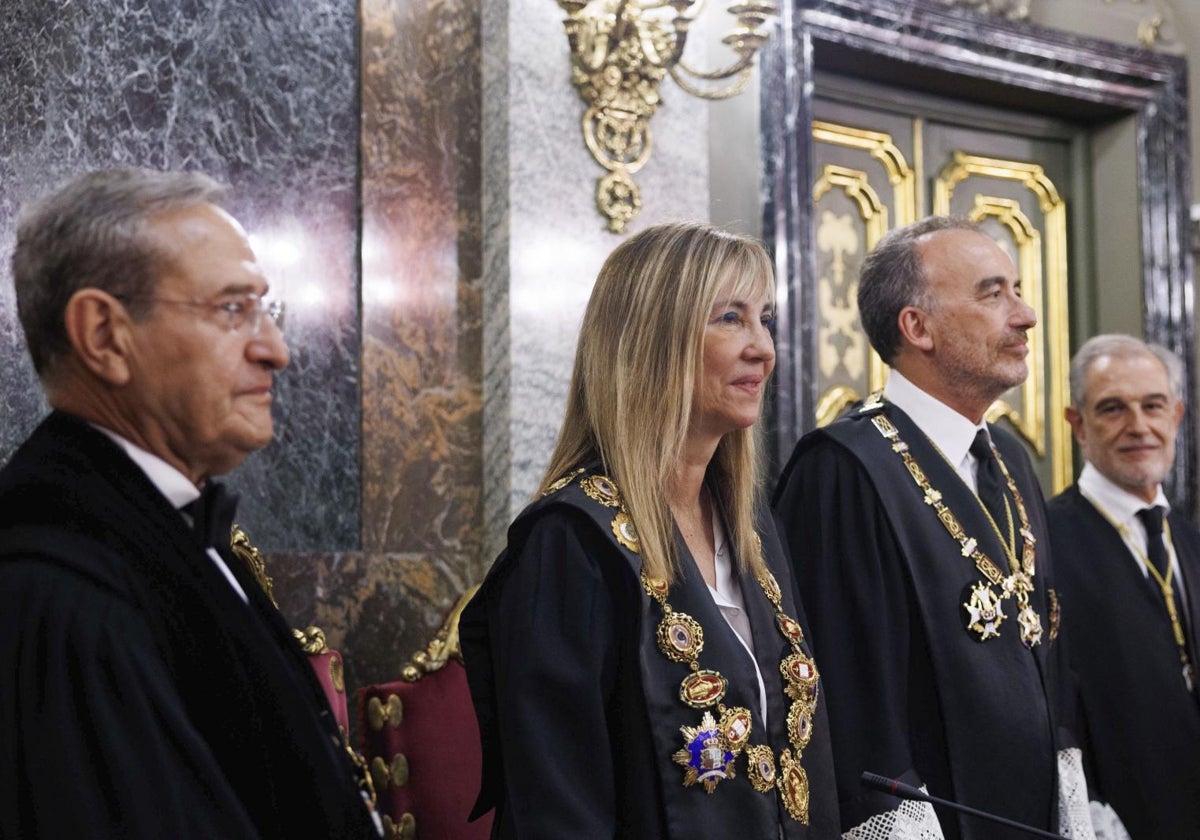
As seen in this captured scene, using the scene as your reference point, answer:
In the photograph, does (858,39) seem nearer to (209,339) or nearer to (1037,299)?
(1037,299)

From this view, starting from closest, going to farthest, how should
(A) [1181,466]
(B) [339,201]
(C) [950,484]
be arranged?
(C) [950,484], (B) [339,201], (A) [1181,466]

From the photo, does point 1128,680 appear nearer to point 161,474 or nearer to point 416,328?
point 416,328

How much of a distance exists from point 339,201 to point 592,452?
1690mm

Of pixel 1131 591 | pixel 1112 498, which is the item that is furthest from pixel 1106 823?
pixel 1112 498

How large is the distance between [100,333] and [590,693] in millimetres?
964

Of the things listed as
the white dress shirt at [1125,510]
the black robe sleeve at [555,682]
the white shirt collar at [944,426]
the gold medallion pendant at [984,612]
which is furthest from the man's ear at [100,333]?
the white dress shirt at [1125,510]

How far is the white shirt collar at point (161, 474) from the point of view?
6.21 feet

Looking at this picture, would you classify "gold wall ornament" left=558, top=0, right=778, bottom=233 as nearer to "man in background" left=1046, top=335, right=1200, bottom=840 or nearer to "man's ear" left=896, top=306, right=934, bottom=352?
"man's ear" left=896, top=306, right=934, bottom=352

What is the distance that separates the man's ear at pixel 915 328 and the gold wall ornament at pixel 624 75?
115 centimetres

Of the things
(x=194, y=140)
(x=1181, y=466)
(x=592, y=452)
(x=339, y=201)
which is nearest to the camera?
(x=592, y=452)

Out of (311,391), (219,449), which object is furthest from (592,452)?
(311,391)

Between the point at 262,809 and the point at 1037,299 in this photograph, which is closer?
the point at 262,809

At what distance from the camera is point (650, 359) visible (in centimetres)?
271

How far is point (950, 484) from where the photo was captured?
11.2ft
